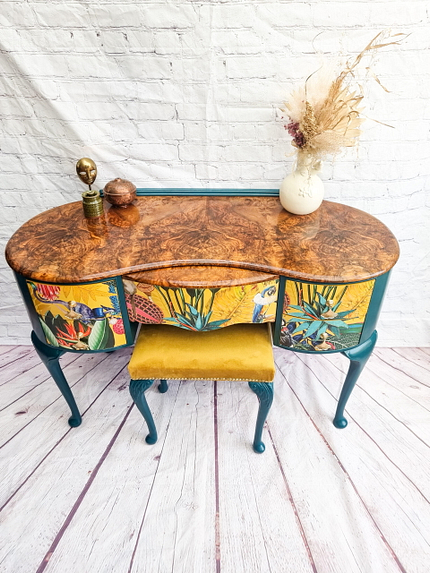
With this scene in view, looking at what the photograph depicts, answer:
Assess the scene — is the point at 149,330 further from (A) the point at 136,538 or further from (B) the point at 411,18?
(B) the point at 411,18

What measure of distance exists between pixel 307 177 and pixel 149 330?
834 millimetres

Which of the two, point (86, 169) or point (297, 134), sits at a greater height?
point (297, 134)

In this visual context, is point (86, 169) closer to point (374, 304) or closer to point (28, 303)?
point (28, 303)

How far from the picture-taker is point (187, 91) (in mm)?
1406

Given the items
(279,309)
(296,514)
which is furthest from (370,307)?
(296,514)

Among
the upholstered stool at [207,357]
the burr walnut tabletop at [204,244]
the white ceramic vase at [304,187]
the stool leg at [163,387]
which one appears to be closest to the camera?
the burr walnut tabletop at [204,244]

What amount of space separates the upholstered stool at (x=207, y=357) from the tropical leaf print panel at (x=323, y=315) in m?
0.12

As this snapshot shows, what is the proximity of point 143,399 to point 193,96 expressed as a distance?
1.22 m

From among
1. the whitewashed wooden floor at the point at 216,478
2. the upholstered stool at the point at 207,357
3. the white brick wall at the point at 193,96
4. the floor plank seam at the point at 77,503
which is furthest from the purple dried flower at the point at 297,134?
the floor plank seam at the point at 77,503

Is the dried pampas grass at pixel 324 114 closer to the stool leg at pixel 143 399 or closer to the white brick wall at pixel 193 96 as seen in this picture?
the white brick wall at pixel 193 96

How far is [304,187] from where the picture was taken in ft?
4.34

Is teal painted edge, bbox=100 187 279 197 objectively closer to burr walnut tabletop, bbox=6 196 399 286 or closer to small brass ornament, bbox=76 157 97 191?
burr walnut tabletop, bbox=6 196 399 286

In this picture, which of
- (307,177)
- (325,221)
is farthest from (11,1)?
(325,221)

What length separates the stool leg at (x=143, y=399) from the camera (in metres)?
1.30
